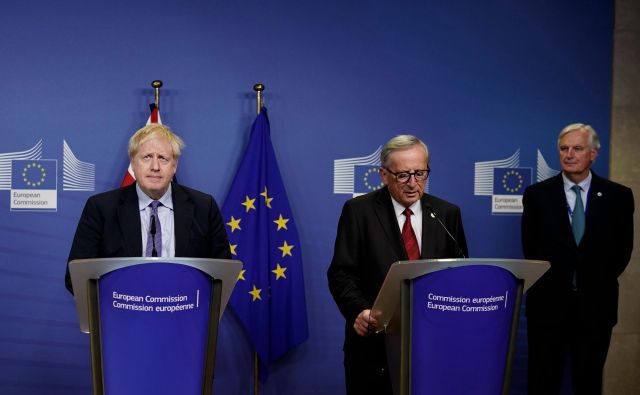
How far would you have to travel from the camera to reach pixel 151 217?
2.76 m

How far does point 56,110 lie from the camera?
4203 mm

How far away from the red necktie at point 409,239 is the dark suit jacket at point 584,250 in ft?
4.88

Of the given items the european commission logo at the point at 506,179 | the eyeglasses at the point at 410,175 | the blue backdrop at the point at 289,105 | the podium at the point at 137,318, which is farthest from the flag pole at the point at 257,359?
the podium at the point at 137,318

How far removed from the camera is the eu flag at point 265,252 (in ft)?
13.6

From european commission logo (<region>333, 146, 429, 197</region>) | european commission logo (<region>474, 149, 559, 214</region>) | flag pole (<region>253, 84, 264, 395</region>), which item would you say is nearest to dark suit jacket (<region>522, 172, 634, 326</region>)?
european commission logo (<region>474, 149, 559, 214</region>)

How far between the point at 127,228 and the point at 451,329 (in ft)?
4.71

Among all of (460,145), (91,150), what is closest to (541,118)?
(460,145)

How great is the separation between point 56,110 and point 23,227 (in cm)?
77

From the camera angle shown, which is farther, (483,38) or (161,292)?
(483,38)

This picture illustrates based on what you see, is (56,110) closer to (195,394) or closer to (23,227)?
(23,227)

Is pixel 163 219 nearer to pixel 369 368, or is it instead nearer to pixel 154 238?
pixel 154 238

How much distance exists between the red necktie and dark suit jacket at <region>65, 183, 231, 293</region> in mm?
781

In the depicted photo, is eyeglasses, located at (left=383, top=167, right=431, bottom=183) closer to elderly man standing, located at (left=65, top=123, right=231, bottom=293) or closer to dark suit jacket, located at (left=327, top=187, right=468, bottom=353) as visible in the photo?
dark suit jacket, located at (left=327, top=187, right=468, bottom=353)

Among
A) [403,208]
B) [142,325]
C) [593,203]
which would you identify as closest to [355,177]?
[593,203]
